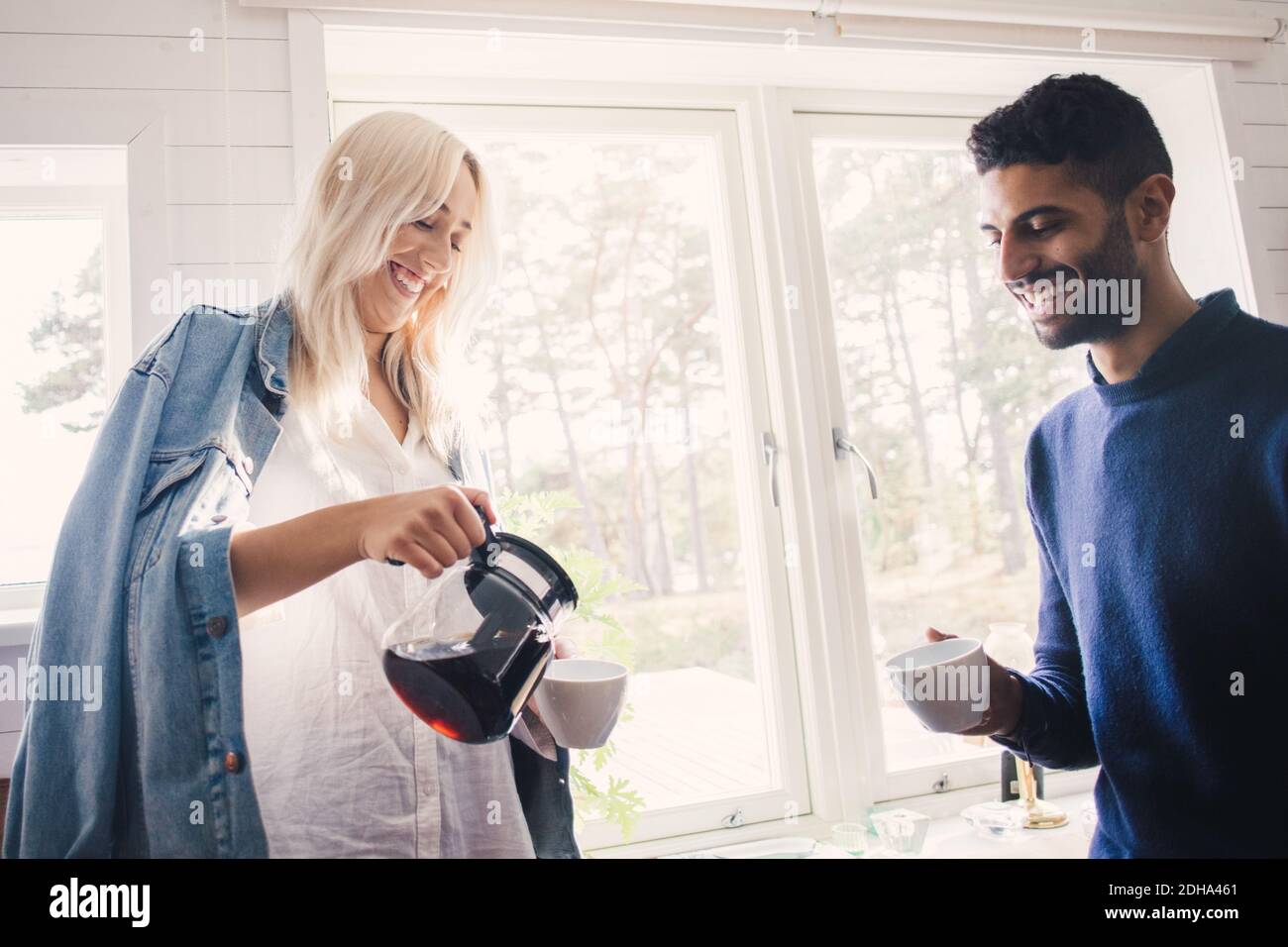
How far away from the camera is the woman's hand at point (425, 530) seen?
0.62 metres

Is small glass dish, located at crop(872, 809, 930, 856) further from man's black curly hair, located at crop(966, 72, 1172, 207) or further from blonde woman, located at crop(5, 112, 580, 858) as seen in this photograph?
man's black curly hair, located at crop(966, 72, 1172, 207)

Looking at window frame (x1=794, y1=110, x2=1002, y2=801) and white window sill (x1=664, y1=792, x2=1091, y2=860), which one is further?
window frame (x1=794, y1=110, x2=1002, y2=801)

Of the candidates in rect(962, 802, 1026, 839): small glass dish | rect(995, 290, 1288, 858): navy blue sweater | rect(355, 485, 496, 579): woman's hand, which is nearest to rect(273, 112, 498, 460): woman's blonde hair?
rect(355, 485, 496, 579): woman's hand

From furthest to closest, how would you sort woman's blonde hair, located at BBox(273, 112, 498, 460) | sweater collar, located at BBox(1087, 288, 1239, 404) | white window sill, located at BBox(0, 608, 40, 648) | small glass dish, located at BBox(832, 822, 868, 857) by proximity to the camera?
small glass dish, located at BBox(832, 822, 868, 857)
white window sill, located at BBox(0, 608, 40, 648)
woman's blonde hair, located at BBox(273, 112, 498, 460)
sweater collar, located at BBox(1087, 288, 1239, 404)

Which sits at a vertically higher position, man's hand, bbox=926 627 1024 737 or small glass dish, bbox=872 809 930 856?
man's hand, bbox=926 627 1024 737

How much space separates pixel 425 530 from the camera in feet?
2.04

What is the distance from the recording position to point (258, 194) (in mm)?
1269

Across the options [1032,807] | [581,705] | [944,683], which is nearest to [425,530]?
[581,705]

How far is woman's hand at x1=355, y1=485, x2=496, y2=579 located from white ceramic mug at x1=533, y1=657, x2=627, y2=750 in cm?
18

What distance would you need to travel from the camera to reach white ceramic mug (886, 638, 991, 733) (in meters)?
0.69
